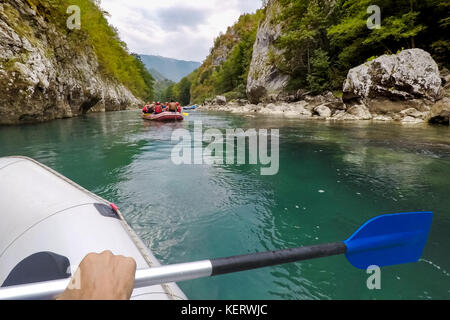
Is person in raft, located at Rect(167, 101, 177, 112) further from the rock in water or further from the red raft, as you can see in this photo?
the rock in water

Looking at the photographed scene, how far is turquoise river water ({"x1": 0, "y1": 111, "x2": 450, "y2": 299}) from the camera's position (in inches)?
84.0

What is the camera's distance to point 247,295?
203 cm

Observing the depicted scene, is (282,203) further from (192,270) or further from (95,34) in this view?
(95,34)

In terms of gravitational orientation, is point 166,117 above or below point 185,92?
below

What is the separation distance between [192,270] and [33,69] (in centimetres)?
1493

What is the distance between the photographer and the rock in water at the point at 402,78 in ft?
42.4


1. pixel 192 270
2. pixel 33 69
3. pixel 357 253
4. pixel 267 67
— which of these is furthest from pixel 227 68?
pixel 192 270

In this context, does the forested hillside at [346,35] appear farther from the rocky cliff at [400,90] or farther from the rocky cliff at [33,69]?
the rocky cliff at [33,69]

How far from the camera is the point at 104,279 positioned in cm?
82

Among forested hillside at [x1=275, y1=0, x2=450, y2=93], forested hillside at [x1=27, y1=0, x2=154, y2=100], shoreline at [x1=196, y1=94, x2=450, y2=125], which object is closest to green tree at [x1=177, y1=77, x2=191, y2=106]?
forested hillside at [x1=27, y1=0, x2=154, y2=100]

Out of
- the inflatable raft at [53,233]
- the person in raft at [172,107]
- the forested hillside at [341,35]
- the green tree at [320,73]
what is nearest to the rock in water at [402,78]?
the forested hillside at [341,35]
